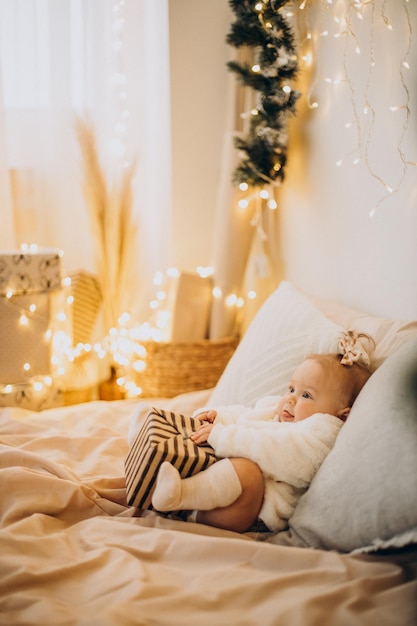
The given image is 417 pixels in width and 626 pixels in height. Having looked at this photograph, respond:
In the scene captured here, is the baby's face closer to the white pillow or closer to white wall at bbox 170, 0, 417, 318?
the white pillow

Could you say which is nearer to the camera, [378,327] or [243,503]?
[243,503]

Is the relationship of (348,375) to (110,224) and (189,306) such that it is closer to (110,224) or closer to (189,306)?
(189,306)

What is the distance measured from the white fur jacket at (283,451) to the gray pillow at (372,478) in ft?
0.11

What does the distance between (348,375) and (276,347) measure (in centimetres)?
34

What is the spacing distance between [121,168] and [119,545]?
6.34 ft

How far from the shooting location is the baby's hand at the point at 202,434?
1393mm

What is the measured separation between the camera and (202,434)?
141cm

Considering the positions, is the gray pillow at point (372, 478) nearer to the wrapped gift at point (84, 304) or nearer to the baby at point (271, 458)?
the baby at point (271, 458)

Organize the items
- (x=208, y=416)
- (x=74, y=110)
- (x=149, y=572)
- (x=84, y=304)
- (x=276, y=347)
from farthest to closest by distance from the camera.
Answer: (x=84, y=304) < (x=74, y=110) < (x=276, y=347) < (x=208, y=416) < (x=149, y=572)

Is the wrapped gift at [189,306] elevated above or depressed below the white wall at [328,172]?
below

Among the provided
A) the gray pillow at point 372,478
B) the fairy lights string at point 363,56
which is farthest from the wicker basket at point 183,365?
the gray pillow at point 372,478

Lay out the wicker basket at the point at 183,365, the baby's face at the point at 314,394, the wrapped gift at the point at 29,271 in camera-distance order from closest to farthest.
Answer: the baby's face at the point at 314,394, the wrapped gift at the point at 29,271, the wicker basket at the point at 183,365

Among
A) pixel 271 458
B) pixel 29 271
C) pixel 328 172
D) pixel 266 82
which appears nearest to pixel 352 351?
pixel 271 458

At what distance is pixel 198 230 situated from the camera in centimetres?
294
